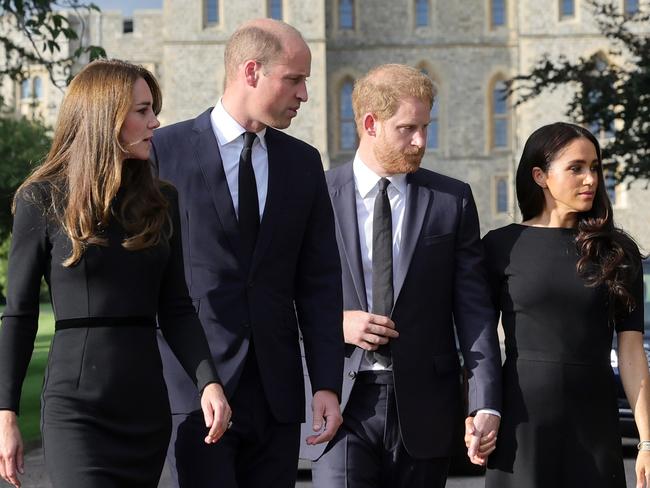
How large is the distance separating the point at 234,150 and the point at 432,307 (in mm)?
913

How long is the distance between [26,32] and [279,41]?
27.6ft

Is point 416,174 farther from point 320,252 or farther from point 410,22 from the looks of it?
point 410,22

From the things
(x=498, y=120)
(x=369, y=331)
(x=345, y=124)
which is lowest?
(x=369, y=331)

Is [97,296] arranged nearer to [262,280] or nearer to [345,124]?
[262,280]

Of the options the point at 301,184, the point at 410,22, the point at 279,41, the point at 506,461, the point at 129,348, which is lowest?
the point at 506,461

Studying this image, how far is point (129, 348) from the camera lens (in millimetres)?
3680

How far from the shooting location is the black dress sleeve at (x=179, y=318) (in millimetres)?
3883

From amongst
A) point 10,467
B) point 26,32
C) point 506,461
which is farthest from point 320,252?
point 26,32

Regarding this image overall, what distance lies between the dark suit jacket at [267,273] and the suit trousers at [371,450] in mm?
399

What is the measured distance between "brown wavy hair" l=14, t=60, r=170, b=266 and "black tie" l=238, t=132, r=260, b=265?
1.76 feet

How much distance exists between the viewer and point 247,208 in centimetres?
436

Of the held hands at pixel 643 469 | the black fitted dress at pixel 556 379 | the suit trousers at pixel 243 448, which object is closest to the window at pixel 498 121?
the black fitted dress at pixel 556 379

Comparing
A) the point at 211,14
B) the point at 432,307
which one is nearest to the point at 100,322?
the point at 432,307

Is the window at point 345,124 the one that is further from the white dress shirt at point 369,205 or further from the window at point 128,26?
the white dress shirt at point 369,205
